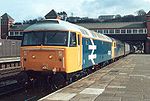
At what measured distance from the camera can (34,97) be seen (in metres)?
13.1

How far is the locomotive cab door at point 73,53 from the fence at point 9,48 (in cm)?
2048

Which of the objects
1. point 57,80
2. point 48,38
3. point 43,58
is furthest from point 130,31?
point 57,80

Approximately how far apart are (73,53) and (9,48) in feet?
76.8

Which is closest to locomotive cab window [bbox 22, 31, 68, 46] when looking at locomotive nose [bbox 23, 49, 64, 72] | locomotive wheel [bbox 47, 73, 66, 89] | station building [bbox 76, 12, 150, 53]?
locomotive nose [bbox 23, 49, 64, 72]

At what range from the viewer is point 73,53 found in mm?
14188

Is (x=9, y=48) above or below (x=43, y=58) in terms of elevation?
above

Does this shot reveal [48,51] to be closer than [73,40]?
Yes

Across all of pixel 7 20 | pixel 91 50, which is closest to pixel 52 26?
pixel 91 50

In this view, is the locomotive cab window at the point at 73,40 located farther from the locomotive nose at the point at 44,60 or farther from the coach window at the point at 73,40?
the locomotive nose at the point at 44,60

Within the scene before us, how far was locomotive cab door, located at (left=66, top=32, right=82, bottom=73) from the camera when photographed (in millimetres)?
13617

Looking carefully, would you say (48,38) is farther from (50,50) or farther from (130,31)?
(130,31)

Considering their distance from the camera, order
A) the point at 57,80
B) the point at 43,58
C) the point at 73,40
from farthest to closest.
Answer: the point at 73,40, the point at 43,58, the point at 57,80

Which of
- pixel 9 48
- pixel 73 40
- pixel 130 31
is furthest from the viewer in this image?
pixel 130 31

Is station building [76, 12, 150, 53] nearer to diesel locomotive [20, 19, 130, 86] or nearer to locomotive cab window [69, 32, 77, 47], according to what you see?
locomotive cab window [69, 32, 77, 47]
